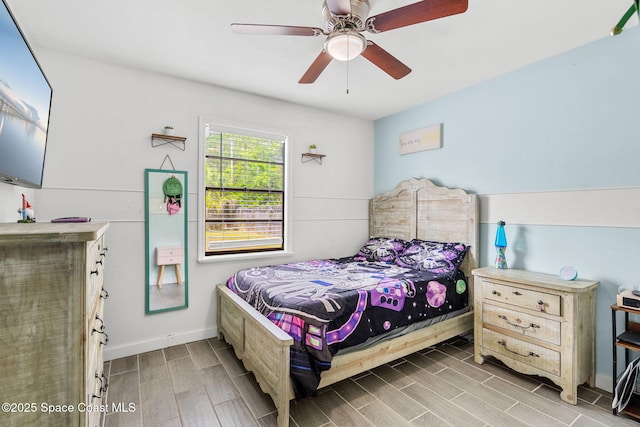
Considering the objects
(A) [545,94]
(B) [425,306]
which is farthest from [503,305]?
(A) [545,94]

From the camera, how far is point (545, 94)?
267 cm

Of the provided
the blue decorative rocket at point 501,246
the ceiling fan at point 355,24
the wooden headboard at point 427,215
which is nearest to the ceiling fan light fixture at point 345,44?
the ceiling fan at point 355,24

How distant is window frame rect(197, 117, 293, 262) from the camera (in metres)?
3.12

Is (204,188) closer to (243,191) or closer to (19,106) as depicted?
(243,191)

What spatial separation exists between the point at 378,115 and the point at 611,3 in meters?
2.49

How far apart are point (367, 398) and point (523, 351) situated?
50.8 inches

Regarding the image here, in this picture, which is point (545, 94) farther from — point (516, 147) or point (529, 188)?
point (529, 188)

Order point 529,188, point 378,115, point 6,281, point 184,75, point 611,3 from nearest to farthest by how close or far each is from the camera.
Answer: point 6,281 → point 611,3 → point 529,188 → point 184,75 → point 378,115

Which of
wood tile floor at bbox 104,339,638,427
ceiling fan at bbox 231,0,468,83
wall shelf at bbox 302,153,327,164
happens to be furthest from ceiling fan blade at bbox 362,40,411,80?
wood tile floor at bbox 104,339,638,427

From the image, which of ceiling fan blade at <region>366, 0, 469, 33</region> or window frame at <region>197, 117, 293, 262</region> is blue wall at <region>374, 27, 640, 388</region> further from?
window frame at <region>197, 117, 293, 262</region>

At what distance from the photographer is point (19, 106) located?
1.29m

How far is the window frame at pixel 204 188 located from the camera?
3.12 m

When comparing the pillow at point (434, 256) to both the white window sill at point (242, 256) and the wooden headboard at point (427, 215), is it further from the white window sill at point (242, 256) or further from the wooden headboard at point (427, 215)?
the white window sill at point (242, 256)

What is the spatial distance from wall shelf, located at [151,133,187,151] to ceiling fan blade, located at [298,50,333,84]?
4.51ft
